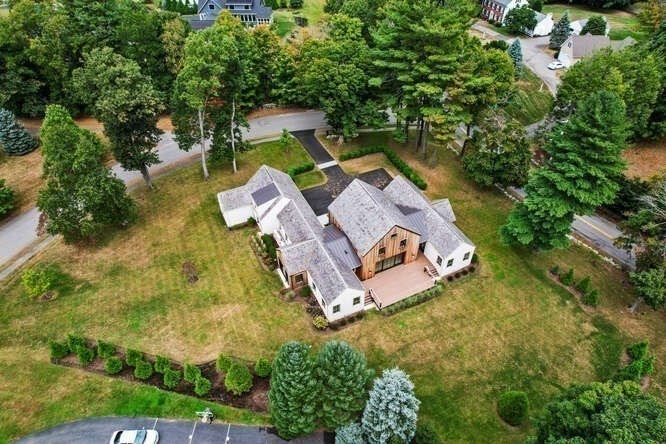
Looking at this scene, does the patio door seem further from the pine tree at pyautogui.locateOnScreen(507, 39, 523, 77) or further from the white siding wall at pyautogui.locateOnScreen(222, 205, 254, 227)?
the pine tree at pyautogui.locateOnScreen(507, 39, 523, 77)

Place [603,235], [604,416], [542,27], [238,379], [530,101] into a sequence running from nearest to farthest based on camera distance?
[604,416], [238,379], [603,235], [530,101], [542,27]

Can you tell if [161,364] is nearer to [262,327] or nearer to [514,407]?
A: [262,327]

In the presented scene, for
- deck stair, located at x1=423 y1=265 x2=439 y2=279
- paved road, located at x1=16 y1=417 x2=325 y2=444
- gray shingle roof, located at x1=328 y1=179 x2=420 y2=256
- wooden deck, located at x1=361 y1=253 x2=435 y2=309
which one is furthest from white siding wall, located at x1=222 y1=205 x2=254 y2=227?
paved road, located at x1=16 y1=417 x2=325 y2=444

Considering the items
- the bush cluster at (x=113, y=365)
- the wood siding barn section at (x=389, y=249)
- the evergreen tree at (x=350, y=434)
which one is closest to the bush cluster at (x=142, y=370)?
the bush cluster at (x=113, y=365)

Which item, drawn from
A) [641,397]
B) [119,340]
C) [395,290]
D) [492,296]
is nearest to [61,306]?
[119,340]

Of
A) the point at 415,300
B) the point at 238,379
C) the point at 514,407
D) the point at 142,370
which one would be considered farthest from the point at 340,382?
the point at 142,370

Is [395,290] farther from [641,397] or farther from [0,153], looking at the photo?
[0,153]

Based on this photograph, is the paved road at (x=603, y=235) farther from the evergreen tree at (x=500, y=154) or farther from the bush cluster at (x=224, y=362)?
the bush cluster at (x=224, y=362)
